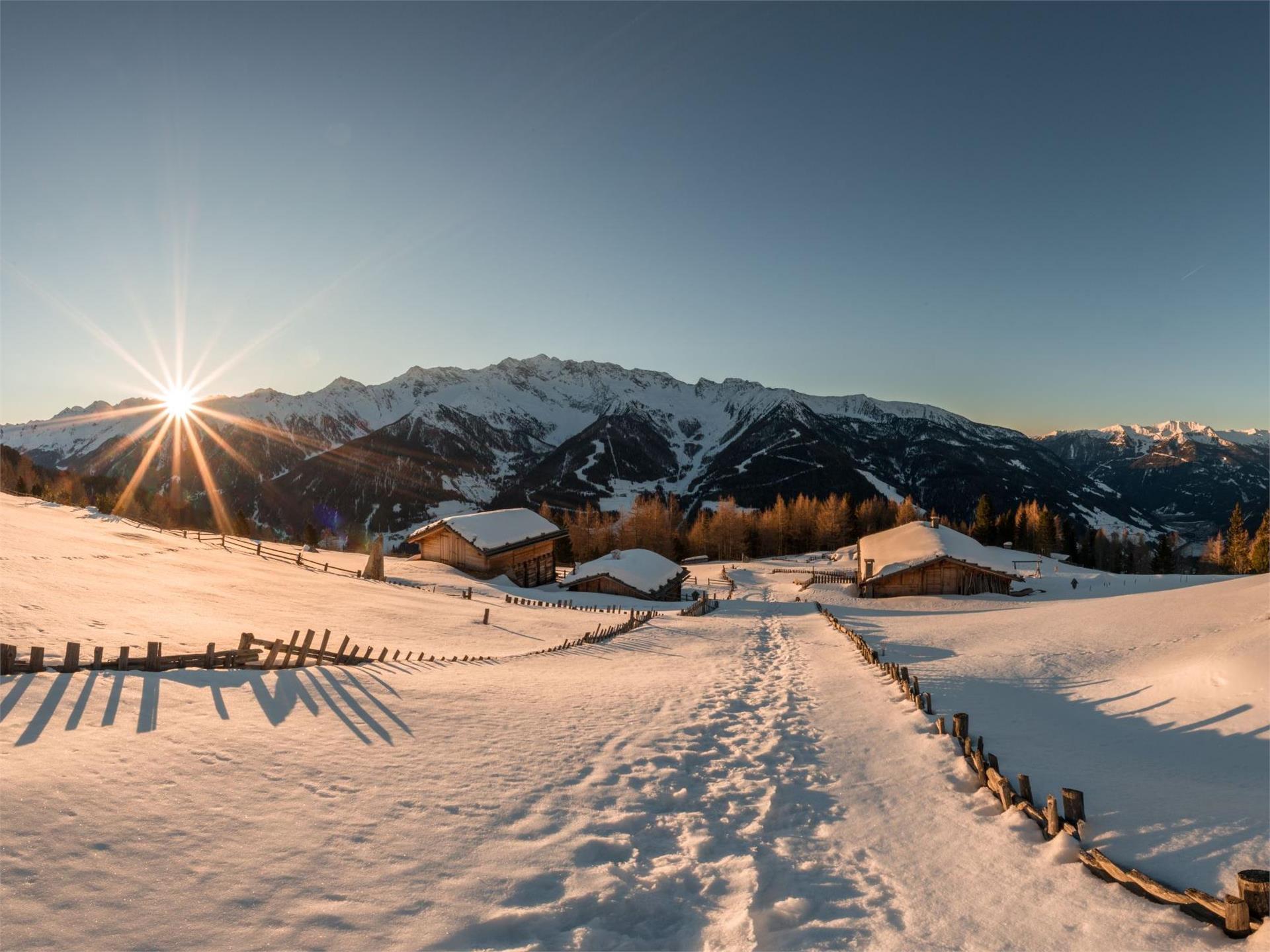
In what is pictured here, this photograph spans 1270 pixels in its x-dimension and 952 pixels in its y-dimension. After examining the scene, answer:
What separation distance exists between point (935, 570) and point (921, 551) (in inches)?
78.7

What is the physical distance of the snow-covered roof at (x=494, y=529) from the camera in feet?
164

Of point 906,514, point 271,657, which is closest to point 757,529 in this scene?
point 906,514

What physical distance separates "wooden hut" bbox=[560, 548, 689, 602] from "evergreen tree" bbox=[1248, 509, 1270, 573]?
268 ft

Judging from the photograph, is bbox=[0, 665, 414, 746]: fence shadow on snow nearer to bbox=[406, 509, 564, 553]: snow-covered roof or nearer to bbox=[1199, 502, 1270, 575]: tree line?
bbox=[406, 509, 564, 553]: snow-covered roof

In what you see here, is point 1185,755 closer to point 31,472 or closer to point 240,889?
point 240,889

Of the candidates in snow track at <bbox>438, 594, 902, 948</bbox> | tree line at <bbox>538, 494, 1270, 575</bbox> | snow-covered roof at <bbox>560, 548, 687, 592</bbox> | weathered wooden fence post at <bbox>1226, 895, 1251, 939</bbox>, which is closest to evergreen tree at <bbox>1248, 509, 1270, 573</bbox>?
tree line at <bbox>538, 494, 1270, 575</bbox>

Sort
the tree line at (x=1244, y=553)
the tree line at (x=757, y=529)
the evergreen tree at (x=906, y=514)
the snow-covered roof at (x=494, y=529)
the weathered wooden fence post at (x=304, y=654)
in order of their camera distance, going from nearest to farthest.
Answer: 1. the weathered wooden fence post at (x=304, y=654)
2. the snow-covered roof at (x=494, y=529)
3. the tree line at (x=1244, y=553)
4. the tree line at (x=757, y=529)
5. the evergreen tree at (x=906, y=514)

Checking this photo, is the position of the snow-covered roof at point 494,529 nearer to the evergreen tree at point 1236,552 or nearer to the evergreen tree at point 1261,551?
the evergreen tree at point 1261,551

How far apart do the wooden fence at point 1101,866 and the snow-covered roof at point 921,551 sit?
128 feet

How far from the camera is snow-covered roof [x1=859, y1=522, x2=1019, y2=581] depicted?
4556 centimetres

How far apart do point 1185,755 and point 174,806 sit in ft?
46.5

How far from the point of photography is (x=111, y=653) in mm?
11773

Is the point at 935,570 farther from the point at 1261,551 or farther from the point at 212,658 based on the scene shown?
the point at 1261,551

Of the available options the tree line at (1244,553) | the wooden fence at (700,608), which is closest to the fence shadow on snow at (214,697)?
the wooden fence at (700,608)
